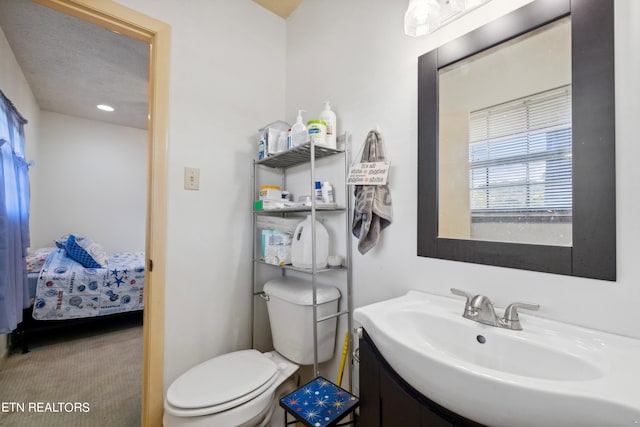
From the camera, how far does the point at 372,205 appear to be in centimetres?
115

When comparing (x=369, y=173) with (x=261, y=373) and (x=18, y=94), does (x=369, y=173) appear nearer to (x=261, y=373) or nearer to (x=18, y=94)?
(x=261, y=373)

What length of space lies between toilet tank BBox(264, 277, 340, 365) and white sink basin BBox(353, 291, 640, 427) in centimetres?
46

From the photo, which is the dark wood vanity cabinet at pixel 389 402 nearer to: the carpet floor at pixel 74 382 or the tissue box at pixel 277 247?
the tissue box at pixel 277 247

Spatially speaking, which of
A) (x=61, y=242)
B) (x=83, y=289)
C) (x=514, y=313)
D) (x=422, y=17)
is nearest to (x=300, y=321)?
(x=514, y=313)

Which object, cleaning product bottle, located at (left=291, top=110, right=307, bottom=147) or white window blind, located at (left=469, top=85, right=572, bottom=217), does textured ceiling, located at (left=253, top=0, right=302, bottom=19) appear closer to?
cleaning product bottle, located at (left=291, top=110, right=307, bottom=147)

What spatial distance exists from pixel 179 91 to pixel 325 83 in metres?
0.76

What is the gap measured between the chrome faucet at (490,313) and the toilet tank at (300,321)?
0.66 meters

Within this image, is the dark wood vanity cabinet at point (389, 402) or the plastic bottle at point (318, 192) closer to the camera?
the dark wood vanity cabinet at point (389, 402)

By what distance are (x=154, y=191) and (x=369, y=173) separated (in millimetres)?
1018

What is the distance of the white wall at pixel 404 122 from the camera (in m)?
0.69

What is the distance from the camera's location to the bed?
7.89ft

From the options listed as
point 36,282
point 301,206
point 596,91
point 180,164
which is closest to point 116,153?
point 36,282

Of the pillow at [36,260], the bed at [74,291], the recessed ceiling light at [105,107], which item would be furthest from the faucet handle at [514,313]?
the recessed ceiling light at [105,107]

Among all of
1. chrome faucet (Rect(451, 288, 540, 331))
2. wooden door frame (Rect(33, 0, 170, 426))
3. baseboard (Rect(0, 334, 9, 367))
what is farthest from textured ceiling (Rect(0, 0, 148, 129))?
chrome faucet (Rect(451, 288, 540, 331))
